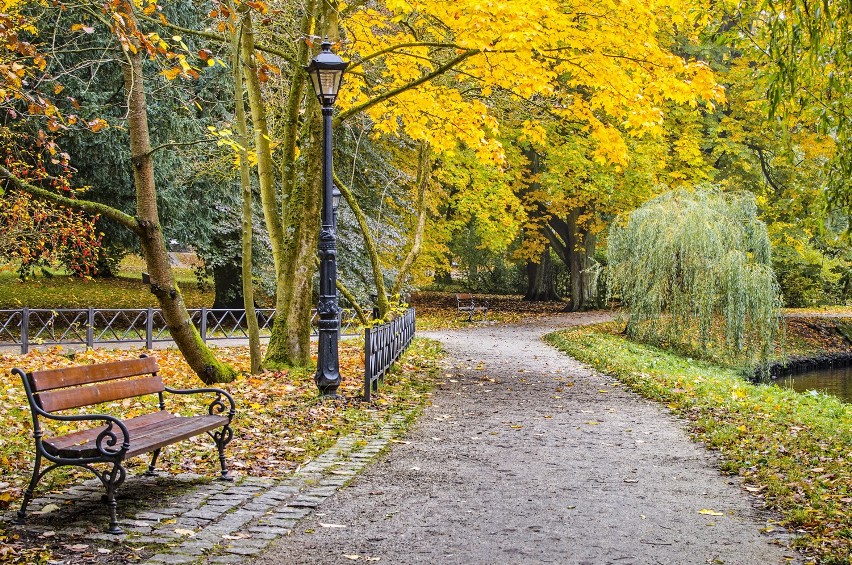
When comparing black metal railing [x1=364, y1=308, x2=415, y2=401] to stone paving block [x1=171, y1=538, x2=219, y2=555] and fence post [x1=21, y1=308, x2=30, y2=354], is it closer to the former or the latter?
stone paving block [x1=171, y1=538, x2=219, y2=555]

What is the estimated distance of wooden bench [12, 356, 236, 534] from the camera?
526cm

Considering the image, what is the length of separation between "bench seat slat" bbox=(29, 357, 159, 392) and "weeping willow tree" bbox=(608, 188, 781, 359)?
1514cm

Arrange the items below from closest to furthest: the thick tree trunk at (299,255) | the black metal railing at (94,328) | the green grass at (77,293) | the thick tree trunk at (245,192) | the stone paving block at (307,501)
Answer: the stone paving block at (307,501)
the thick tree trunk at (245,192)
the thick tree trunk at (299,255)
the black metal railing at (94,328)
the green grass at (77,293)

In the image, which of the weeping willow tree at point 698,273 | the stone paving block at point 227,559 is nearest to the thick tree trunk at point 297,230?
the stone paving block at point 227,559

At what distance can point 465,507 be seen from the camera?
5953 mm

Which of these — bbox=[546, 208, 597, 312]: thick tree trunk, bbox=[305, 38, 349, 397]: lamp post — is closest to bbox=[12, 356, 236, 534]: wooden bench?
bbox=[305, 38, 349, 397]: lamp post

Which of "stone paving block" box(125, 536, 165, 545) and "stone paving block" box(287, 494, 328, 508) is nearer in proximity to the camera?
"stone paving block" box(125, 536, 165, 545)

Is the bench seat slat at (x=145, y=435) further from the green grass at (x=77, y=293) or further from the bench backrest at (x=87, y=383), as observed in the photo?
the green grass at (x=77, y=293)

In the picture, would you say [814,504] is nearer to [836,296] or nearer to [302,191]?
[302,191]

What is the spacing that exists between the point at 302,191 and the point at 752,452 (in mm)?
7744

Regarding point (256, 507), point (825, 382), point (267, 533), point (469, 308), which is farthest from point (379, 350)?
point (469, 308)

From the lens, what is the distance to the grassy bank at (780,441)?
18.1ft

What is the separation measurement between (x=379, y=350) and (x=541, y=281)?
28.9 m

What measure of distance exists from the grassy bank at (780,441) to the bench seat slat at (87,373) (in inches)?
189
